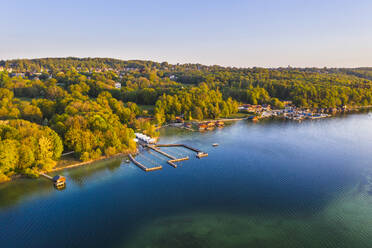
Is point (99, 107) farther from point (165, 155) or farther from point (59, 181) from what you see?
point (59, 181)

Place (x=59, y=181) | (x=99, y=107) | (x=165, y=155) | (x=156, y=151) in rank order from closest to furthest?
(x=59, y=181)
(x=165, y=155)
(x=156, y=151)
(x=99, y=107)

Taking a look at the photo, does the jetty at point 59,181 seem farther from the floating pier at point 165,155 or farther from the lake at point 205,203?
the floating pier at point 165,155

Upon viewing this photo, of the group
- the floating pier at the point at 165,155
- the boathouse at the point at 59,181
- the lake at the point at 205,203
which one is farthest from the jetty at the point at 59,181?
the floating pier at the point at 165,155

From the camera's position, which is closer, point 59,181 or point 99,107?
point 59,181

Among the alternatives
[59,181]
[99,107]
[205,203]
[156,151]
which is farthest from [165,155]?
[99,107]

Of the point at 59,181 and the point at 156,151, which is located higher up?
the point at 156,151

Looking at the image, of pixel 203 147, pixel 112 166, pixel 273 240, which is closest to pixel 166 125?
pixel 203 147

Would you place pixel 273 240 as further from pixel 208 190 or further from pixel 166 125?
pixel 166 125

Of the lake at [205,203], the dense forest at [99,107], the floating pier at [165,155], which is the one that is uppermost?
the dense forest at [99,107]

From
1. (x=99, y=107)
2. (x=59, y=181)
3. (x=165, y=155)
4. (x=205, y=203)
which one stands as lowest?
(x=205, y=203)
